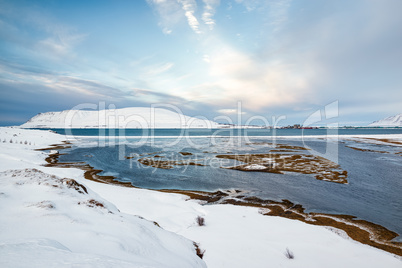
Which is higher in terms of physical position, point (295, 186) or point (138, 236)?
point (138, 236)

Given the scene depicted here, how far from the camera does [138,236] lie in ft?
16.9

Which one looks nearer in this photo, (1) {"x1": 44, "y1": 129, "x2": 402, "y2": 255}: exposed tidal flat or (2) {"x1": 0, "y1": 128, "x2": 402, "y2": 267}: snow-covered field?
(2) {"x1": 0, "y1": 128, "x2": 402, "y2": 267}: snow-covered field

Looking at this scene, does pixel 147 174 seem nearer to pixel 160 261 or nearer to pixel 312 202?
pixel 312 202

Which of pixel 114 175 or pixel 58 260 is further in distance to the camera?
pixel 114 175

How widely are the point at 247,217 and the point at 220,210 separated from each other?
5.12 ft

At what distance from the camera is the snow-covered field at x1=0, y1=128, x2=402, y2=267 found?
327 centimetres

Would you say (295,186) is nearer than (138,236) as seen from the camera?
No

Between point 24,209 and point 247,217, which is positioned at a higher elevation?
point 24,209

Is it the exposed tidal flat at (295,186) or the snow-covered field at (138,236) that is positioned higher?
the snow-covered field at (138,236)

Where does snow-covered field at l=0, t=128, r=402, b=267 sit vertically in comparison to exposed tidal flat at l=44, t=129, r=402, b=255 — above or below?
above

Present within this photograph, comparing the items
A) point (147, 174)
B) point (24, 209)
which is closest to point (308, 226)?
point (24, 209)

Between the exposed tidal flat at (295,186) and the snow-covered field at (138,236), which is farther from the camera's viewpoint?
the exposed tidal flat at (295,186)

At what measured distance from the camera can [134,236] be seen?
5043 millimetres

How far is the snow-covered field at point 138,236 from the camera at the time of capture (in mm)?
3266
